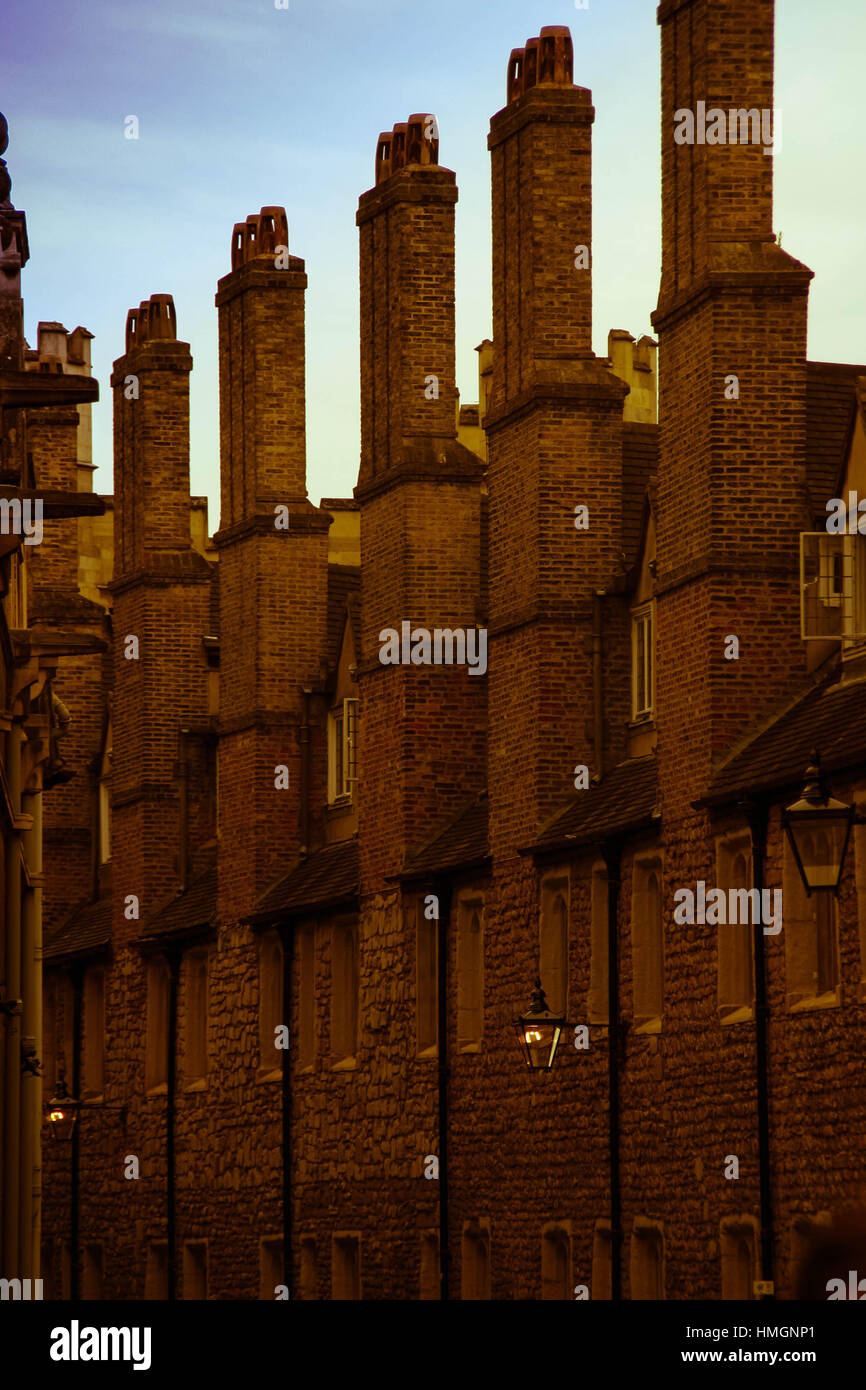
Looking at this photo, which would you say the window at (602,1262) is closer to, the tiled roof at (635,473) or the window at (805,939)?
the window at (805,939)

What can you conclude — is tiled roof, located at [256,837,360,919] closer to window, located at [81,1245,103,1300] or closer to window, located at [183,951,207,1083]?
window, located at [183,951,207,1083]

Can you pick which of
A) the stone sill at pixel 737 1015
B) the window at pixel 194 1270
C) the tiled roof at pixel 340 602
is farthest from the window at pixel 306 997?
the stone sill at pixel 737 1015

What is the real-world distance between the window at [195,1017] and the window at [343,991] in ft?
19.5

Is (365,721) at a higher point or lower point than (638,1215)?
higher

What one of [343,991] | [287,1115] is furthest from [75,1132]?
[343,991]

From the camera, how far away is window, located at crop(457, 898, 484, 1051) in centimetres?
4091

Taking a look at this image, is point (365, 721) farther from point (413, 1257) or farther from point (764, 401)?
point (764, 401)

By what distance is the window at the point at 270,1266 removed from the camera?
46750 mm

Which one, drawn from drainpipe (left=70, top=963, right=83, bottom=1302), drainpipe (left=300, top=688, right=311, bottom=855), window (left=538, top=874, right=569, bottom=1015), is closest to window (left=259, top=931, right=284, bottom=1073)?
drainpipe (left=300, top=688, right=311, bottom=855)

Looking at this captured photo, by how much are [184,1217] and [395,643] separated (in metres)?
11.2

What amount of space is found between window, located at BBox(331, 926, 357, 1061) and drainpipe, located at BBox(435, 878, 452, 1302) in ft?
12.7

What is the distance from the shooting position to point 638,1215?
35750 mm
